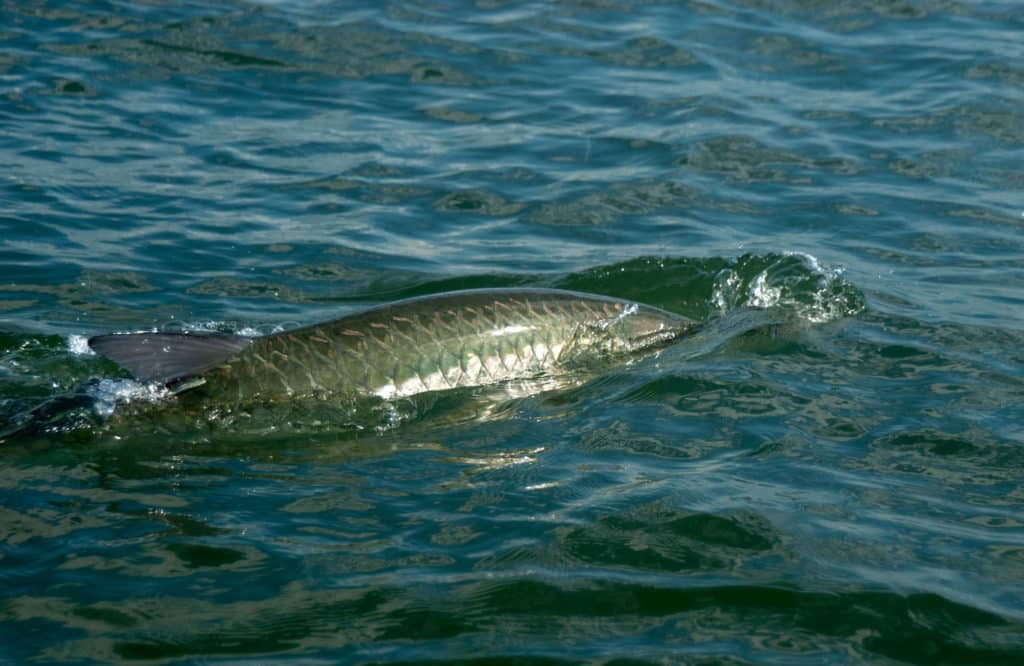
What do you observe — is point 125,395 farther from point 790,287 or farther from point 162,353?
point 790,287

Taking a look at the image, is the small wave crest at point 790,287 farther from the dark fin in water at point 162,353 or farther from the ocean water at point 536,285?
the dark fin in water at point 162,353

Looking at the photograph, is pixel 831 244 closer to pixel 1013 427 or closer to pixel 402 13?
pixel 1013 427

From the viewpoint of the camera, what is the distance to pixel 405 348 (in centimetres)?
659

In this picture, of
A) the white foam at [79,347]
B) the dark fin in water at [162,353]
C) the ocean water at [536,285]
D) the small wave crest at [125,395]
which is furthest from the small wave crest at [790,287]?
the white foam at [79,347]

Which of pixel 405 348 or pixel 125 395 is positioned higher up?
pixel 405 348

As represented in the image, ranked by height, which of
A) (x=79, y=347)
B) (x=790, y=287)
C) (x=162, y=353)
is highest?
(x=162, y=353)

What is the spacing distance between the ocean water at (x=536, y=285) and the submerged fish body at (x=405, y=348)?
0.53 ft

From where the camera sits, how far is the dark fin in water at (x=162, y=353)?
6074 mm

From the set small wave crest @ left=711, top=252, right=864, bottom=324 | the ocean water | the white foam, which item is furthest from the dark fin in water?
small wave crest @ left=711, top=252, right=864, bottom=324

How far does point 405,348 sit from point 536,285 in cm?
218

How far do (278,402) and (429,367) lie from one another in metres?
0.77

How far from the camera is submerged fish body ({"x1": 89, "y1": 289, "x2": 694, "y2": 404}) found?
20.4 ft

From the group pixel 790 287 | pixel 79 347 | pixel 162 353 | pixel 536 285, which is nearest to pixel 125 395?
pixel 162 353

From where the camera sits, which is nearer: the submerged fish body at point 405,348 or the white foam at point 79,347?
the submerged fish body at point 405,348
